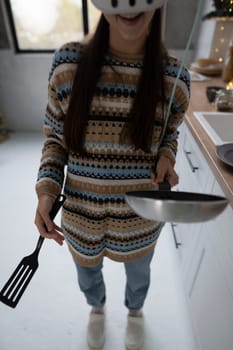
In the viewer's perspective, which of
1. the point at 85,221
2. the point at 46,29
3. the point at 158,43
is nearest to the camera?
the point at 158,43

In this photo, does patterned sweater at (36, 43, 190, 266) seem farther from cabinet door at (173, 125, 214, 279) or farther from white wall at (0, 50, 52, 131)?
white wall at (0, 50, 52, 131)

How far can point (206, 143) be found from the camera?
2.68ft

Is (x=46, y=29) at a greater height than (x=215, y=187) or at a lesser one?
greater

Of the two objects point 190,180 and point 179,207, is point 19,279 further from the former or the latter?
point 190,180

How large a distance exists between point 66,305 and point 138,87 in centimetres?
96

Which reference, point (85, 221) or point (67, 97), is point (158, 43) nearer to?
point (67, 97)

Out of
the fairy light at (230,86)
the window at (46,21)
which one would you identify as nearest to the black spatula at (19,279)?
the fairy light at (230,86)

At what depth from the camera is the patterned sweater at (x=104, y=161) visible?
0.52 m

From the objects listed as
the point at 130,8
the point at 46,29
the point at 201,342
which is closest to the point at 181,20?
the point at 46,29

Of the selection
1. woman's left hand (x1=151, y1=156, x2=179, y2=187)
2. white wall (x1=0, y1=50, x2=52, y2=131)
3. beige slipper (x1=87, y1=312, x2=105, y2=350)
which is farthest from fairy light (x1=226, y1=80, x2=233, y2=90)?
white wall (x1=0, y1=50, x2=52, y2=131)

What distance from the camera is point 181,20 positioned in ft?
6.38

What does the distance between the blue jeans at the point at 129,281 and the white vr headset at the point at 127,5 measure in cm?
61

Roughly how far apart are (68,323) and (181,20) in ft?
Result: 7.00

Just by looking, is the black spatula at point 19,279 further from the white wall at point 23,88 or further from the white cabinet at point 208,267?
the white wall at point 23,88
